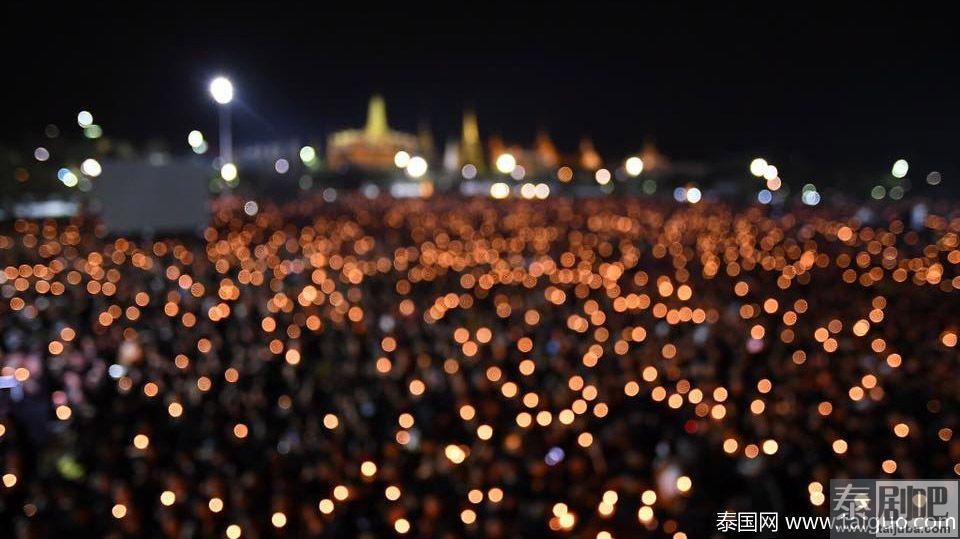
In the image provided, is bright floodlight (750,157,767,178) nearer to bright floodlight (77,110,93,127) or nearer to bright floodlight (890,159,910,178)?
bright floodlight (890,159,910,178)

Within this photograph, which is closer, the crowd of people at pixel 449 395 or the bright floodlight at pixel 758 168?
the crowd of people at pixel 449 395

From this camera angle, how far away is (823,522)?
6055 mm

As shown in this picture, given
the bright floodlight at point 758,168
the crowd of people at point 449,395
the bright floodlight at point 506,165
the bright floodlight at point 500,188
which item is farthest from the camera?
the bright floodlight at point 506,165

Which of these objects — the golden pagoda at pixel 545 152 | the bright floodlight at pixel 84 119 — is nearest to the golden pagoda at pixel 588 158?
the golden pagoda at pixel 545 152

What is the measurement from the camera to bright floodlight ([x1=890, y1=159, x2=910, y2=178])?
1994 inches

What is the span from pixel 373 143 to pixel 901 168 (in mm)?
69881

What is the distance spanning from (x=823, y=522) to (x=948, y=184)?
49.7 m

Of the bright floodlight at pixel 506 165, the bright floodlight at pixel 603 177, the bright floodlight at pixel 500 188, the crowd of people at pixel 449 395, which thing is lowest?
the crowd of people at pixel 449 395

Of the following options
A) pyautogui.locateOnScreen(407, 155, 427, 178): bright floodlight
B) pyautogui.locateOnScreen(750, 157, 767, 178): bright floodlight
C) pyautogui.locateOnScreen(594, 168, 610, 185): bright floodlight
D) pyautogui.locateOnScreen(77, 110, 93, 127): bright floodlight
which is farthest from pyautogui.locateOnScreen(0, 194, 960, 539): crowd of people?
pyautogui.locateOnScreen(407, 155, 427, 178): bright floodlight

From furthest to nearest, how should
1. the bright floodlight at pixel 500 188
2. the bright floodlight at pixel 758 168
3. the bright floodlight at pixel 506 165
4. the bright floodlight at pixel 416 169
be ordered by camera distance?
1. the bright floodlight at pixel 506 165
2. the bright floodlight at pixel 416 169
3. the bright floodlight at pixel 500 188
4. the bright floodlight at pixel 758 168

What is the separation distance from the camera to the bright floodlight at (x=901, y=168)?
50.7 m

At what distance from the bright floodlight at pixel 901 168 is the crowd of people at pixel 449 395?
132 ft

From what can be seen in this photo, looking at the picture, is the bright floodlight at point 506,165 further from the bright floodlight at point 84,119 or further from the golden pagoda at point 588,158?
the bright floodlight at point 84,119

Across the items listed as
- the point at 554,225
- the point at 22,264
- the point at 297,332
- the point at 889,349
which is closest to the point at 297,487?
the point at 297,332
